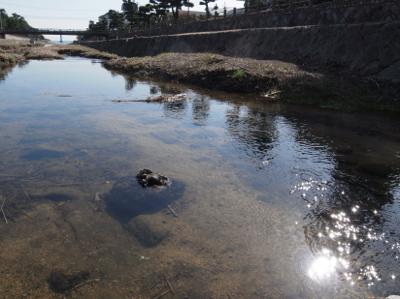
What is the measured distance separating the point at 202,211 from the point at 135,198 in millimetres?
1637

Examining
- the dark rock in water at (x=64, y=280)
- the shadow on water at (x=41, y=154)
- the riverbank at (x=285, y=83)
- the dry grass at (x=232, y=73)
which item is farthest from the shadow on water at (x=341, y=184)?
the dry grass at (x=232, y=73)

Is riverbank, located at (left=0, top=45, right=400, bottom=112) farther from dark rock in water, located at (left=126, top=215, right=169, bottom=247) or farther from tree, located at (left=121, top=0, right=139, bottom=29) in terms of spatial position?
tree, located at (left=121, top=0, right=139, bottom=29)

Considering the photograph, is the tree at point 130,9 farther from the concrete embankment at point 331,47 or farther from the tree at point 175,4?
the concrete embankment at point 331,47

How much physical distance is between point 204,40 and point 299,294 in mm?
43462

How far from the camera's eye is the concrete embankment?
22.6m

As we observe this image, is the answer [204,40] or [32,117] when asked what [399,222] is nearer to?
[32,117]

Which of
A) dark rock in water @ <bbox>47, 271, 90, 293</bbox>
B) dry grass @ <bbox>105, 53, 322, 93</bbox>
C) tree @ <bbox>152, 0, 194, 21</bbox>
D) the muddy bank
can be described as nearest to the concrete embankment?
the muddy bank

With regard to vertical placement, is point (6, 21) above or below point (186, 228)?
above

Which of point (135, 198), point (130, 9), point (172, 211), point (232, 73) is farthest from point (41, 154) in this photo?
point (130, 9)

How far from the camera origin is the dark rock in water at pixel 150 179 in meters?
9.41

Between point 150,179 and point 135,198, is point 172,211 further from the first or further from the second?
point 150,179

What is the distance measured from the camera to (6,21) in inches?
5910

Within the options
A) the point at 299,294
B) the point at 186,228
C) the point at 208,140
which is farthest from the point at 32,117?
the point at 299,294

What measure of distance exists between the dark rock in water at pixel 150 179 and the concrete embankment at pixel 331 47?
1668 centimetres
